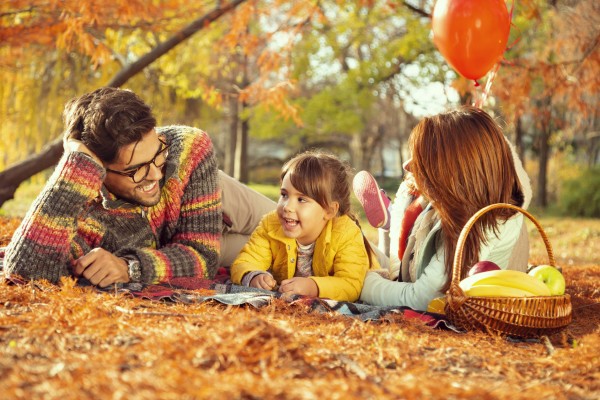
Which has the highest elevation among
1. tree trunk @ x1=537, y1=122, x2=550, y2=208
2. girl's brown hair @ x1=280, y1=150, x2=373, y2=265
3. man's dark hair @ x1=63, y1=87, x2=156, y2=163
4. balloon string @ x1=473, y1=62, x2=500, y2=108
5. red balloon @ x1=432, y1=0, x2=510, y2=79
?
red balloon @ x1=432, y1=0, x2=510, y2=79

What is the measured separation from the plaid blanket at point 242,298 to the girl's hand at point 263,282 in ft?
0.55

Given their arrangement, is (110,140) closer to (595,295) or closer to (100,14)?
(595,295)

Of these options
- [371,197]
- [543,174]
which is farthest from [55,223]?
[543,174]

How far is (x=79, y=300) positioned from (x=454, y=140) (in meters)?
1.75

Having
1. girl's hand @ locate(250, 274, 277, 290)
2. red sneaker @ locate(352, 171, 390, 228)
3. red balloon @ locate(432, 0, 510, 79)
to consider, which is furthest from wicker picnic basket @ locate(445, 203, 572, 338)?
red balloon @ locate(432, 0, 510, 79)

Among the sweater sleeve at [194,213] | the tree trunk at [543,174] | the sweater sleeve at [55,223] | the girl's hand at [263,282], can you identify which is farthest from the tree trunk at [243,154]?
the sweater sleeve at [55,223]

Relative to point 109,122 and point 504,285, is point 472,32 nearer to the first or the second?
point 504,285

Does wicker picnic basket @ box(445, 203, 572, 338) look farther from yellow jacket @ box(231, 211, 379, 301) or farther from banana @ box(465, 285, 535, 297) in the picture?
yellow jacket @ box(231, 211, 379, 301)

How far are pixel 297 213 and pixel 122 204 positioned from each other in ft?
2.97

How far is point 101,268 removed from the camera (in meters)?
3.14

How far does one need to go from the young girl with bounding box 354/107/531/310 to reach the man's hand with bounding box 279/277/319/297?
0.32m

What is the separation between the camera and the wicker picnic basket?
2631 mm

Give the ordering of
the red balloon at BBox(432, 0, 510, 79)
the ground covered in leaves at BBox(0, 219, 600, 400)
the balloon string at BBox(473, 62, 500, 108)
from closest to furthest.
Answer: the ground covered in leaves at BBox(0, 219, 600, 400) < the balloon string at BBox(473, 62, 500, 108) < the red balloon at BBox(432, 0, 510, 79)

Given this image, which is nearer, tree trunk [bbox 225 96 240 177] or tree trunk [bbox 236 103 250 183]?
tree trunk [bbox 236 103 250 183]
